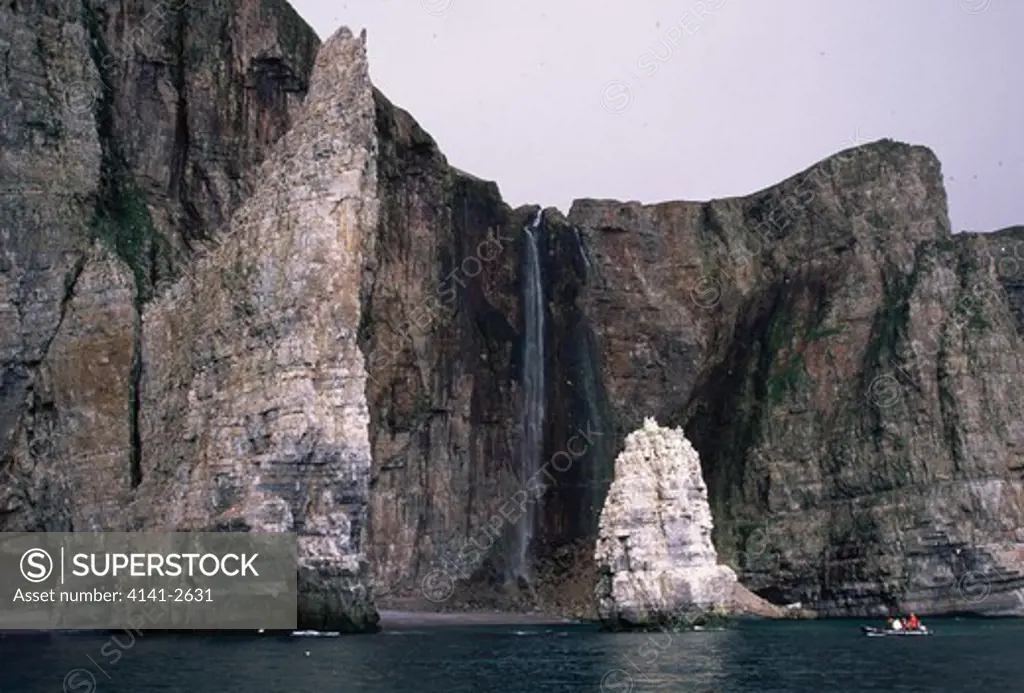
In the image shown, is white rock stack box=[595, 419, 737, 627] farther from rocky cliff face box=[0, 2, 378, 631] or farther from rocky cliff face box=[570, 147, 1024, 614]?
rocky cliff face box=[570, 147, 1024, 614]

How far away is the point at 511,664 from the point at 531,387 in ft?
162

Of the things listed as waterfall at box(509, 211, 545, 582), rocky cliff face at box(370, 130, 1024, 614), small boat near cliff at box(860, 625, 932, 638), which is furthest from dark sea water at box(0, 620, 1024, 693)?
waterfall at box(509, 211, 545, 582)

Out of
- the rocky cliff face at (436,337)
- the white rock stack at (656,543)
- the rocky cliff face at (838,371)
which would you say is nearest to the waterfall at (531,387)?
the rocky cliff face at (436,337)

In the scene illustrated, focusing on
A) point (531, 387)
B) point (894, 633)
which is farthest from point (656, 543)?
point (531, 387)

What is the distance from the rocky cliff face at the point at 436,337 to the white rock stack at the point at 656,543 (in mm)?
15571

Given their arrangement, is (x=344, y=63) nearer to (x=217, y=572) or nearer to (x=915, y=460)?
(x=217, y=572)

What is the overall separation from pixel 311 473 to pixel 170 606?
8513 mm

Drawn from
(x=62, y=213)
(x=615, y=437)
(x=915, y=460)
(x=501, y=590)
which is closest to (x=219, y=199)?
(x=62, y=213)

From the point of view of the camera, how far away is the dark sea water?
4509cm

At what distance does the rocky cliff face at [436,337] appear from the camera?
66.0 metres

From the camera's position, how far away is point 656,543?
240ft

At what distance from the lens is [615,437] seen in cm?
10719

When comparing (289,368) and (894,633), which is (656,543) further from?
(289,368)

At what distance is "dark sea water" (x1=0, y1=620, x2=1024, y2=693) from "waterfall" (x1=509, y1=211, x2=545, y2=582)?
25749 millimetres
